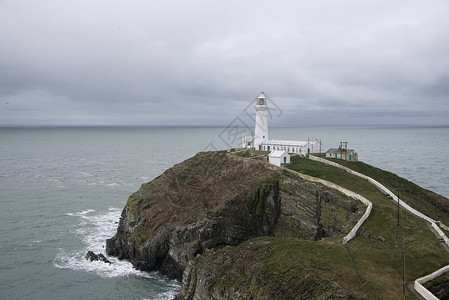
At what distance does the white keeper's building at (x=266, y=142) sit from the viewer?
62594 millimetres

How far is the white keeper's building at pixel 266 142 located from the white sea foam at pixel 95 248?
31420 millimetres

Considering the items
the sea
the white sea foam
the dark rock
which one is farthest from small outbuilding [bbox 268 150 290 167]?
the dark rock

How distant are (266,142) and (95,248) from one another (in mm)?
37518

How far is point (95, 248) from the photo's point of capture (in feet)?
149

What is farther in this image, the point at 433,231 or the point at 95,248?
the point at 95,248

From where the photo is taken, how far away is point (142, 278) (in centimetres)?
3859

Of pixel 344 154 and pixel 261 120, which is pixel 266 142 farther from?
pixel 344 154

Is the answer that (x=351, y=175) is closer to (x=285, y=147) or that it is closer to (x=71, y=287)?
(x=285, y=147)

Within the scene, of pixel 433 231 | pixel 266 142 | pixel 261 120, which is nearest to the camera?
pixel 433 231

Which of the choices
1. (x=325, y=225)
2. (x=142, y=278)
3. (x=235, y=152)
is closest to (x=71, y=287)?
(x=142, y=278)

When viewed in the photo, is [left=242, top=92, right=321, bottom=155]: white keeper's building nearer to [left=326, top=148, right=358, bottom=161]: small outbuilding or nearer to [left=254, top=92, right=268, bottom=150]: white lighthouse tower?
[left=254, top=92, right=268, bottom=150]: white lighthouse tower

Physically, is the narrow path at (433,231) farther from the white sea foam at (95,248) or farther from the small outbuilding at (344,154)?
the white sea foam at (95,248)

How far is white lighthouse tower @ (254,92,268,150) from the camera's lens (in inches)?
2603

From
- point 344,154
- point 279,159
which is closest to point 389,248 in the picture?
point 279,159
